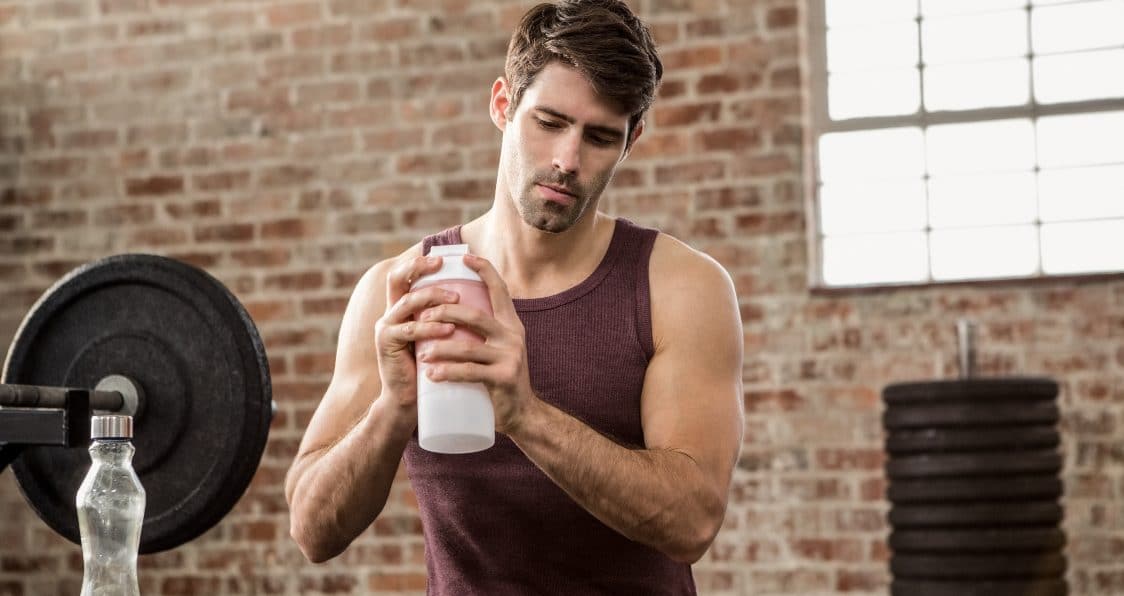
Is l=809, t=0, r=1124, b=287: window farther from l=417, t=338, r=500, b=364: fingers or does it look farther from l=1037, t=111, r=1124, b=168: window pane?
l=417, t=338, r=500, b=364: fingers

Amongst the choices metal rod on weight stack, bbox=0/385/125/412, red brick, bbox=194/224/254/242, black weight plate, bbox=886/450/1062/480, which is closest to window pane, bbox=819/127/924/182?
black weight plate, bbox=886/450/1062/480

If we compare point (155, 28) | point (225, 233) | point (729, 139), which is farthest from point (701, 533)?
point (155, 28)

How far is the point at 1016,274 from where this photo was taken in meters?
3.51

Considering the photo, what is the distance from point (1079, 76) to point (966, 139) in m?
0.33

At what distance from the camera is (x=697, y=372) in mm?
1606

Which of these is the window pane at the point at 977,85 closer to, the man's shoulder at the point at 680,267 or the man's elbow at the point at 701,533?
the man's shoulder at the point at 680,267

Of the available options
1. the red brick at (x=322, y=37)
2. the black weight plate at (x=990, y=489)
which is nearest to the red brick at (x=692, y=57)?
the red brick at (x=322, y=37)

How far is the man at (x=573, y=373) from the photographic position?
1.53 metres

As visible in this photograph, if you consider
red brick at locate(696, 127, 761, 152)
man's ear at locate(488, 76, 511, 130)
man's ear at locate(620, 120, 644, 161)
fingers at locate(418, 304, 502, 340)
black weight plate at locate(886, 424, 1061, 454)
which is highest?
red brick at locate(696, 127, 761, 152)

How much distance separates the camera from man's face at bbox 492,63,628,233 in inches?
62.0

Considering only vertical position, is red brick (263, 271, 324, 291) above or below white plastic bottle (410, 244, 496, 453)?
above

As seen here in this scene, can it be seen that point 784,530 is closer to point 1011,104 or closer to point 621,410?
point 1011,104

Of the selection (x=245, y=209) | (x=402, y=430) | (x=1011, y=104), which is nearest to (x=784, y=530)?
(x=1011, y=104)

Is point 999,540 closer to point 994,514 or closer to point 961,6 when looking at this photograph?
point 994,514
